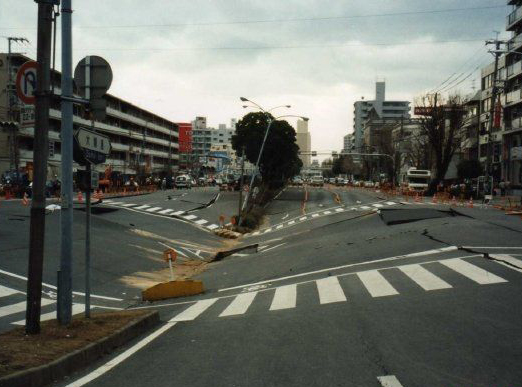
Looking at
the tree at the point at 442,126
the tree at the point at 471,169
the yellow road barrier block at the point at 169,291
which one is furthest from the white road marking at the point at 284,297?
the tree at the point at 471,169

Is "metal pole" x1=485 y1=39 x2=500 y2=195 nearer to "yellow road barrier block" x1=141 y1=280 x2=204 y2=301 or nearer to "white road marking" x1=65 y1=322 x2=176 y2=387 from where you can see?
"yellow road barrier block" x1=141 y1=280 x2=204 y2=301

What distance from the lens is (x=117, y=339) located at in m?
8.05

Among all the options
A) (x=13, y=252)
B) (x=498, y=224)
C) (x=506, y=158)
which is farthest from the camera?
(x=506, y=158)

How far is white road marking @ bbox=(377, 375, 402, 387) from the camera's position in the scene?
18.6 feet

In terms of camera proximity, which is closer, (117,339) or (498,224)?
(117,339)

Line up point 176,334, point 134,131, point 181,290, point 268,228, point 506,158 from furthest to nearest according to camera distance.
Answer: point 134,131, point 506,158, point 268,228, point 181,290, point 176,334

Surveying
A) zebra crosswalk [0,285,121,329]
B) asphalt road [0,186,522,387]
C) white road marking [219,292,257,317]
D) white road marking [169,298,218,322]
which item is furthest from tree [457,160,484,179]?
zebra crosswalk [0,285,121,329]

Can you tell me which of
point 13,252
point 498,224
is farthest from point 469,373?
point 498,224

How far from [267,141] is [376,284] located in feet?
183

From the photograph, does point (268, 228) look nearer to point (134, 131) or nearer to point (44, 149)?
point (44, 149)

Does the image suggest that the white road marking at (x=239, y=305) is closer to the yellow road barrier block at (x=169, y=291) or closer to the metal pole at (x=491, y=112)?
the yellow road barrier block at (x=169, y=291)

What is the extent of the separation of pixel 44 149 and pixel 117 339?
2911mm

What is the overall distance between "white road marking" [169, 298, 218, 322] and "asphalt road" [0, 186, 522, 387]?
1.3 inches

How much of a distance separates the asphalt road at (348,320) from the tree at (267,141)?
Answer: 4626 cm
